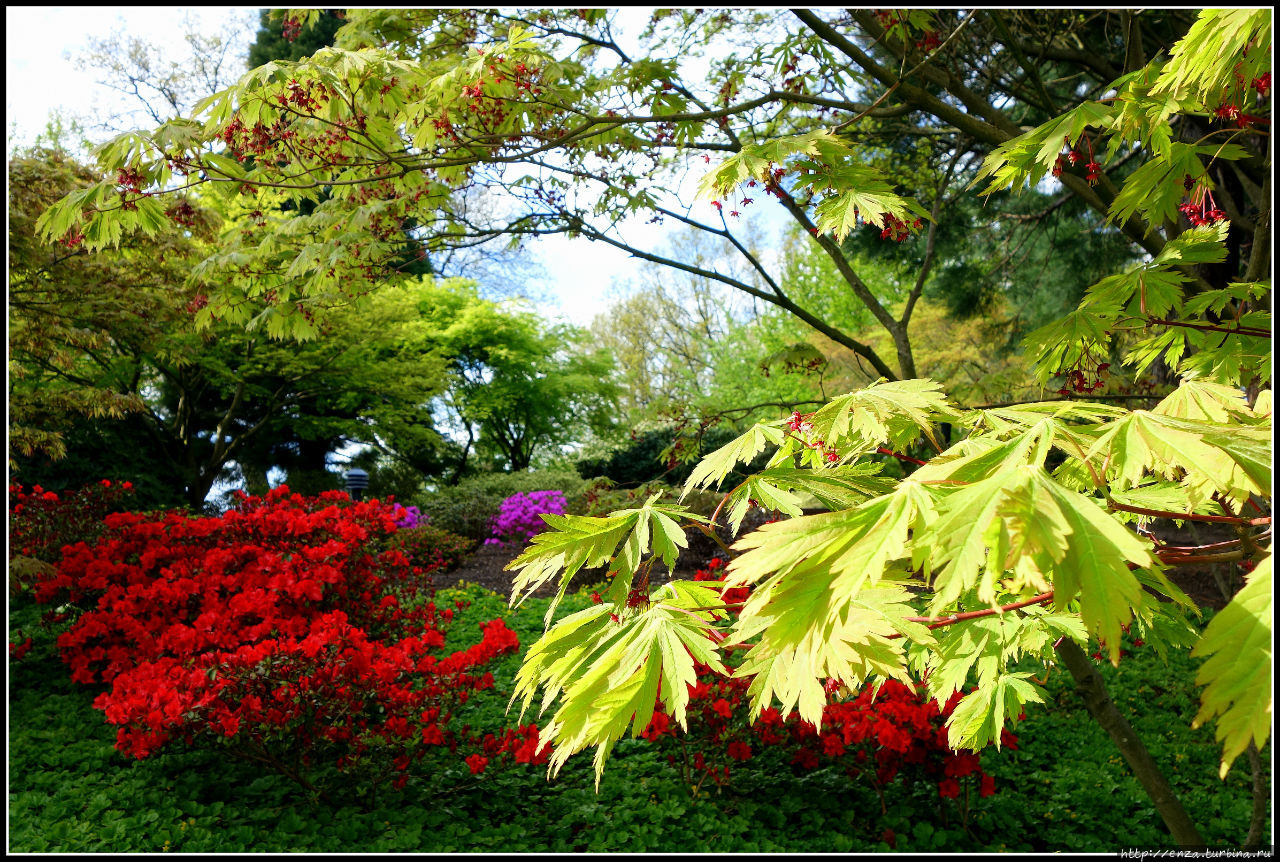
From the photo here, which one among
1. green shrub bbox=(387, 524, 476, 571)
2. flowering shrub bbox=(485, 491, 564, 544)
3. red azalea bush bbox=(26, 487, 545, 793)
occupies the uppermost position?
flowering shrub bbox=(485, 491, 564, 544)

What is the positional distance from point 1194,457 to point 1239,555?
32cm

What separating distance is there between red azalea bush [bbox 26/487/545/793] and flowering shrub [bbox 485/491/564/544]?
4.13 meters

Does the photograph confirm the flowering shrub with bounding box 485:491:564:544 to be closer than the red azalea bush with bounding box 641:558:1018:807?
No

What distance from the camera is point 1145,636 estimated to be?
6.72 feet

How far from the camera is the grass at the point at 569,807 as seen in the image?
137 inches

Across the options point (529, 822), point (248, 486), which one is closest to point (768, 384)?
point (248, 486)

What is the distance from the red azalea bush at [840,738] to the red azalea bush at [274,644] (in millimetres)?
937

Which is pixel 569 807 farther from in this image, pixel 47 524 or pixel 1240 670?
pixel 47 524

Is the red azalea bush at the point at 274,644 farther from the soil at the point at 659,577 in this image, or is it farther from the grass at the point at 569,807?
the soil at the point at 659,577

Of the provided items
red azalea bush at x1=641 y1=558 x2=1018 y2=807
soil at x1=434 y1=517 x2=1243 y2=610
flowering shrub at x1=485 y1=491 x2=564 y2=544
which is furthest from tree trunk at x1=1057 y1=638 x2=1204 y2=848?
flowering shrub at x1=485 y1=491 x2=564 y2=544

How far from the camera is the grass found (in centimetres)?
347

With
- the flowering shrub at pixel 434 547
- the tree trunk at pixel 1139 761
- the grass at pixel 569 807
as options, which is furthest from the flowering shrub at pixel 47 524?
the tree trunk at pixel 1139 761

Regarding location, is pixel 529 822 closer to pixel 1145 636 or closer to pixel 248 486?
pixel 1145 636

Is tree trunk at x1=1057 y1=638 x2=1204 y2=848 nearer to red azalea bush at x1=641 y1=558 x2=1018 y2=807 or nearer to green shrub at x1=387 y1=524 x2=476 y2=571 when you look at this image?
red azalea bush at x1=641 y1=558 x2=1018 y2=807
